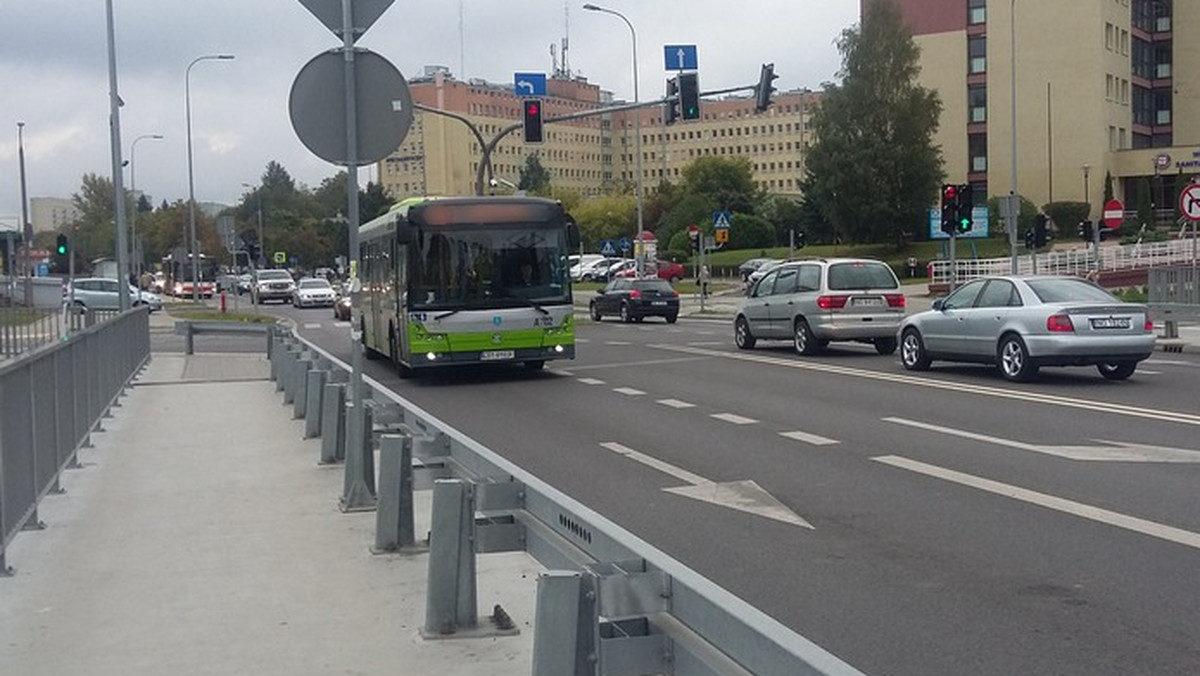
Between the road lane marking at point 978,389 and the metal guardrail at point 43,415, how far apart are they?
1059 cm

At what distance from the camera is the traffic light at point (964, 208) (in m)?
31.5

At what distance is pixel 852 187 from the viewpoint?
8200 centimetres

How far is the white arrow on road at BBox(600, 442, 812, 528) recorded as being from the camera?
9.59 meters

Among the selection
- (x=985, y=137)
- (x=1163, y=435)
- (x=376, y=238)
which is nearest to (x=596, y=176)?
(x=985, y=137)

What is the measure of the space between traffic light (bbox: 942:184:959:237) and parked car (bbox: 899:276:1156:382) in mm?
11281

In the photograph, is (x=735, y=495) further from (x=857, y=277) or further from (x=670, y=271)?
(x=670, y=271)

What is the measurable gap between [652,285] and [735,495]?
34024mm

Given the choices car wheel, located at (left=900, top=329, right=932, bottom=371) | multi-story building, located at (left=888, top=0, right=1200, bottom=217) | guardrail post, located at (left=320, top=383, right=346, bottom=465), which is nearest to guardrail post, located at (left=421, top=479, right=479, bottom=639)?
guardrail post, located at (left=320, top=383, right=346, bottom=465)

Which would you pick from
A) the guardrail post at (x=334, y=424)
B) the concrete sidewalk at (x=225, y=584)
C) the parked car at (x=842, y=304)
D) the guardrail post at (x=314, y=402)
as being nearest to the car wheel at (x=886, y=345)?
the parked car at (x=842, y=304)

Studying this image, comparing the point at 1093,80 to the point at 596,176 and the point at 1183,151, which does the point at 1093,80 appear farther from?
the point at 596,176

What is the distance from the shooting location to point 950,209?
3147 cm

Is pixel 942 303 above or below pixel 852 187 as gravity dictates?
below

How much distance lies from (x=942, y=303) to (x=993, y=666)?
50.5ft

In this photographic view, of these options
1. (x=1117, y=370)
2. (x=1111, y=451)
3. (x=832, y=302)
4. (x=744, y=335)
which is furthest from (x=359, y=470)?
(x=744, y=335)
